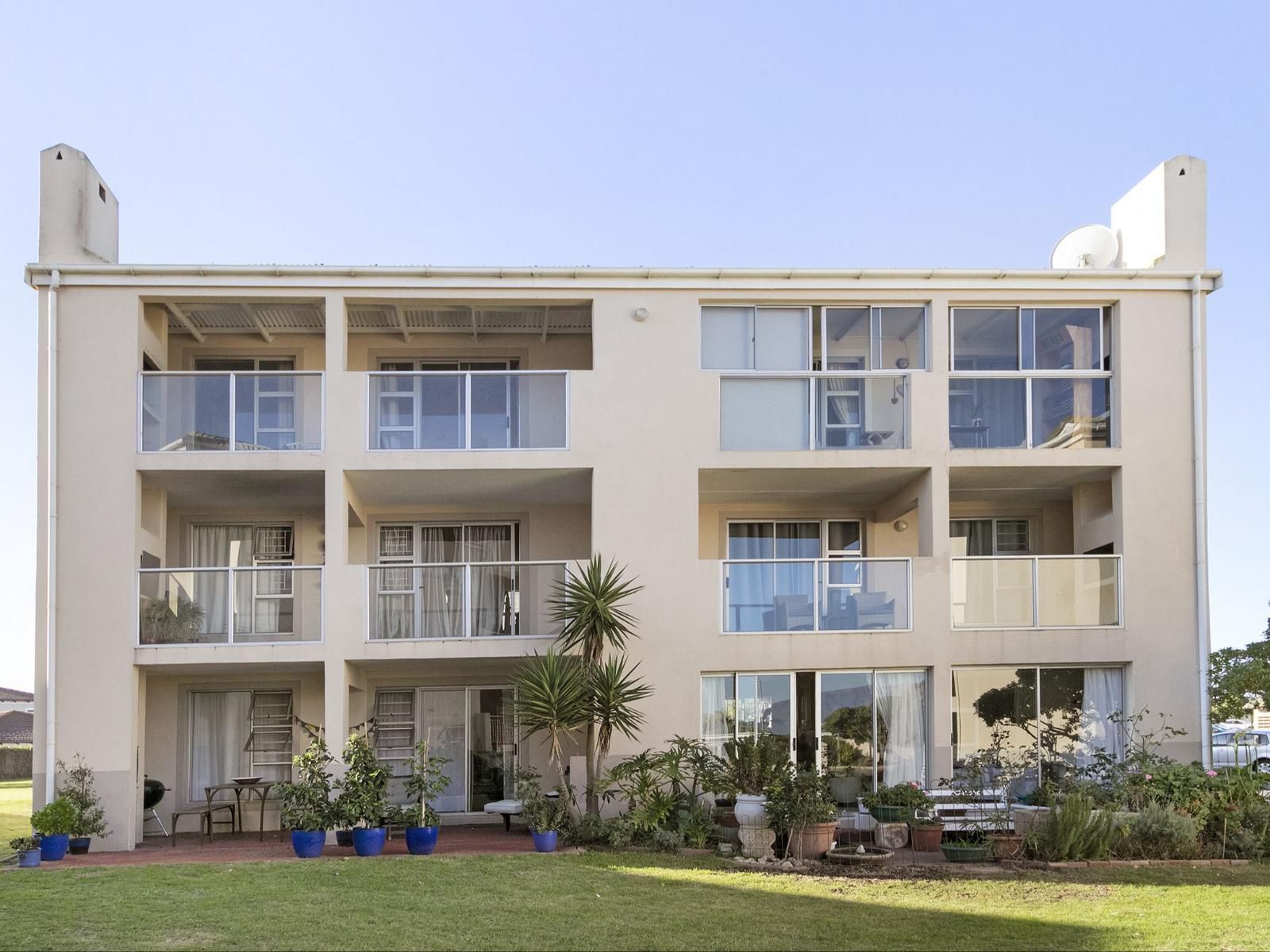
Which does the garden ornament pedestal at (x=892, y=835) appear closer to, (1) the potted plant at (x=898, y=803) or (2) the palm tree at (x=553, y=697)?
(1) the potted plant at (x=898, y=803)

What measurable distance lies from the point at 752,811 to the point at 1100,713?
5.63 metres

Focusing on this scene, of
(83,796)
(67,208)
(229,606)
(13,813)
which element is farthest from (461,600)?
(13,813)

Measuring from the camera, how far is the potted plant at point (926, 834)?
1542 centimetres

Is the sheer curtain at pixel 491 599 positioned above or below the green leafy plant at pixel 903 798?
above

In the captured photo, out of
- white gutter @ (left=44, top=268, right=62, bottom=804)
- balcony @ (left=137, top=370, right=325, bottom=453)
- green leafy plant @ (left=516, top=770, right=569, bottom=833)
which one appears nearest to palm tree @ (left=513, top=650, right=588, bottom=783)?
green leafy plant @ (left=516, top=770, right=569, bottom=833)

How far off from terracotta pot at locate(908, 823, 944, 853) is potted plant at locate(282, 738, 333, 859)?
709cm

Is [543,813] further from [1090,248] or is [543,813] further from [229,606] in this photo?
[1090,248]

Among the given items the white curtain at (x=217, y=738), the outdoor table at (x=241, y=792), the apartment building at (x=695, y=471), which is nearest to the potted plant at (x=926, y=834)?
the apartment building at (x=695, y=471)

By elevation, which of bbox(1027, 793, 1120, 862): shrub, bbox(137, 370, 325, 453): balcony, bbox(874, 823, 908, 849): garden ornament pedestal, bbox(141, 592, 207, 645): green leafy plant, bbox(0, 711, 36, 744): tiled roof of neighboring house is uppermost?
bbox(137, 370, 325, 453): balcony

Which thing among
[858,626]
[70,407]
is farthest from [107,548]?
[858,626]

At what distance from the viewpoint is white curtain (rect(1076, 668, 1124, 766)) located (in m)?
17.4

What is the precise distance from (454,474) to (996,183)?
8.80 metres

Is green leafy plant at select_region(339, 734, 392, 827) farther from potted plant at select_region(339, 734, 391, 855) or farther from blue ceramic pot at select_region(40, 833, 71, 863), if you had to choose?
blue ceramic pot at select_region(40, 833, 71, 863)

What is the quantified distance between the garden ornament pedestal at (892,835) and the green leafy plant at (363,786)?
608 centimetres
